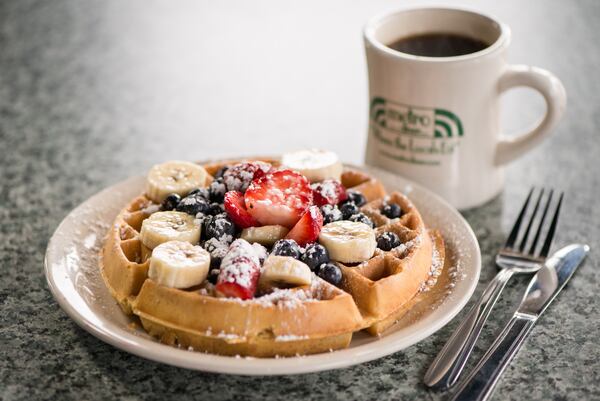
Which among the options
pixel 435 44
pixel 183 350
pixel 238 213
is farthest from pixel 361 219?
pixel 435 44

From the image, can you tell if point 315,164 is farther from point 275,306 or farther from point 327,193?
point 275,306

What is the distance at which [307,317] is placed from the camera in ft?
5.26

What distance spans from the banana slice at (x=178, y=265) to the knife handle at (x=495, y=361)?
55 centimetres

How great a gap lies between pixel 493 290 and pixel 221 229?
0.63 m

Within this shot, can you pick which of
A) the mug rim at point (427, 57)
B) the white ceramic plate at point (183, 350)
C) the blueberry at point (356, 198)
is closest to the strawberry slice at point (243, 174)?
the blueberry at point (356, 198)

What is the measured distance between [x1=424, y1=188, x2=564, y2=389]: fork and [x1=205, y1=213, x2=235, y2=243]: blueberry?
1.62 ft

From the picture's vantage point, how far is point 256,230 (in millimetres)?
1787

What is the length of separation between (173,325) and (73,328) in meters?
0.34

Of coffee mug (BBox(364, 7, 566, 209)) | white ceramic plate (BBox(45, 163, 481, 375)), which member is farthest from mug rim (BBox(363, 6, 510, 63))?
white ceramic plate (BBox(45, 163, 481, 375))

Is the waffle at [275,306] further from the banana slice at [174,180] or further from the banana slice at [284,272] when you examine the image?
the banana slice at [174,180]

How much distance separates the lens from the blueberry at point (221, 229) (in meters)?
1.78

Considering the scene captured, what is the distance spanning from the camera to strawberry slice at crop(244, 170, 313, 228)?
179cm

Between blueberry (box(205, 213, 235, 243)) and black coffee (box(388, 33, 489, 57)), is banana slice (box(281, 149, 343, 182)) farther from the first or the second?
black coffee (box(388, 33, 489, 57))

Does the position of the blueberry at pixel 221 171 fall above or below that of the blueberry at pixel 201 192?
below
